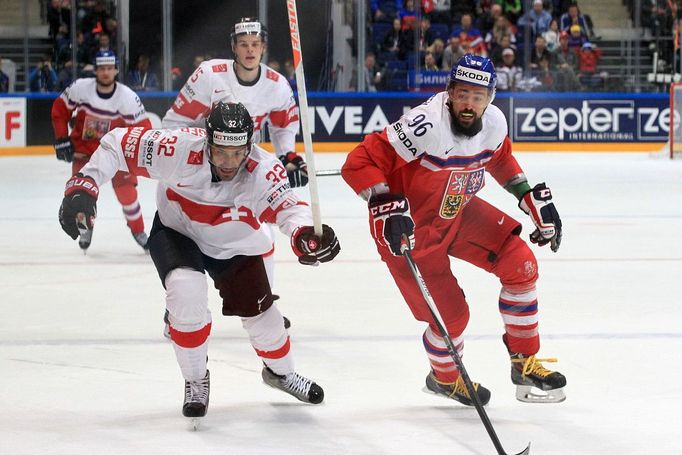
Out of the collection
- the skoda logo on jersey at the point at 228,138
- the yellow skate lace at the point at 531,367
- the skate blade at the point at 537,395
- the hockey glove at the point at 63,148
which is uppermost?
the skoda logo on jersey at the point at 228,138

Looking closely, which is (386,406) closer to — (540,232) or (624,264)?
(540,232)

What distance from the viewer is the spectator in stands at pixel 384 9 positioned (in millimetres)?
14422

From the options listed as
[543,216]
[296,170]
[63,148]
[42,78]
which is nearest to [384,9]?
[42,78]

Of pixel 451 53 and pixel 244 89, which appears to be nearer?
pixel 244 89

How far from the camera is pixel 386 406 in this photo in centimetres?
386

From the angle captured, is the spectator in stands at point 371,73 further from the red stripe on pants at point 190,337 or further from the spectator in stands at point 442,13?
the red stripe on pants at point 190,337

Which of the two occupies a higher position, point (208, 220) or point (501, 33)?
point (501, 33)

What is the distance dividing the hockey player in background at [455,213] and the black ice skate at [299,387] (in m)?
0.40

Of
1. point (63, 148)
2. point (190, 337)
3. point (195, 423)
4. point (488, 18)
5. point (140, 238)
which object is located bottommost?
point (140, 238)

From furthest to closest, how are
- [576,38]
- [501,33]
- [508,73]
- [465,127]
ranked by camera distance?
[576,38] → [501,33] → [508,73] → [465,127]

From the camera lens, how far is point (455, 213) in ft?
12.5

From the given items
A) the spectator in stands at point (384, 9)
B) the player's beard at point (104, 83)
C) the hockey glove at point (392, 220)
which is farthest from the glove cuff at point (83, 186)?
the spectator in stands at point (384, 9)

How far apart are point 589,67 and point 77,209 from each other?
12.1 metres

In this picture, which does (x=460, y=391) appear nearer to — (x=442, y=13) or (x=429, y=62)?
(x=429, y=62)
